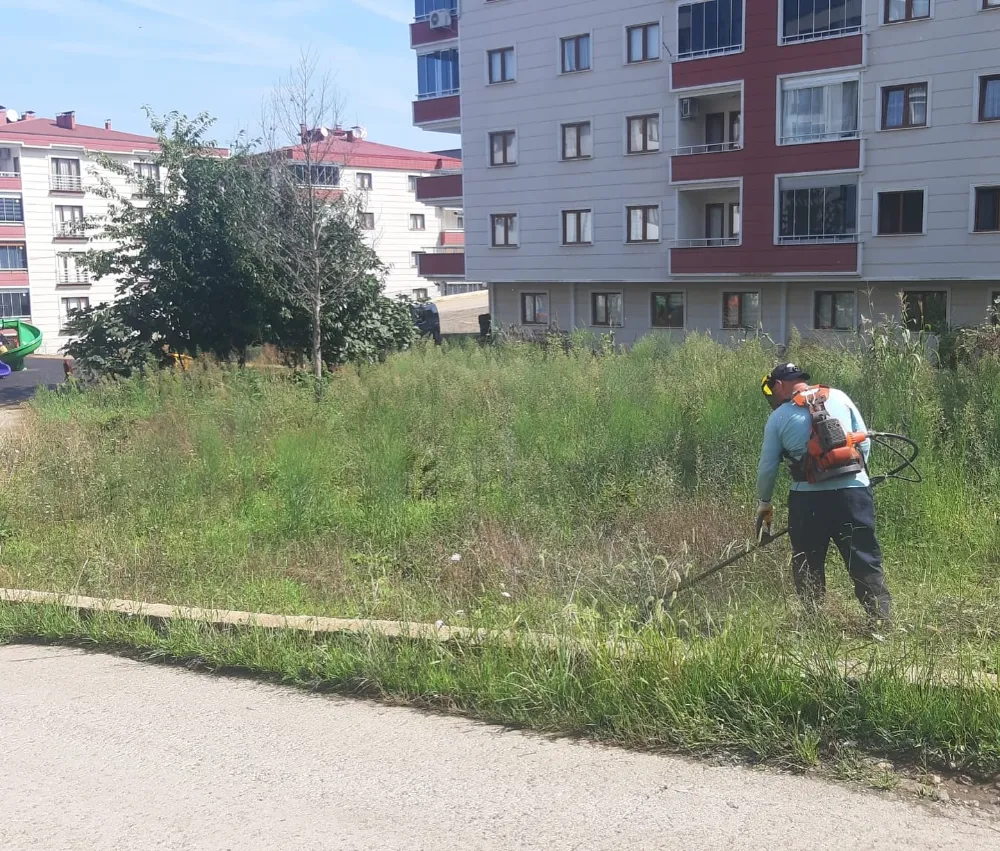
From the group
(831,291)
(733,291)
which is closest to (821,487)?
(831,291)

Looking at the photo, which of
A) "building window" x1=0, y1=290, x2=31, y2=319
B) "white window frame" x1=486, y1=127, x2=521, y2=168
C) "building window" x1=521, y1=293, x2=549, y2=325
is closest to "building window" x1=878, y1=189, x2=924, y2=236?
"building window" x1=521, y1=293, x2=549, y2=325

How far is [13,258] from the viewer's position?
60.2 meters

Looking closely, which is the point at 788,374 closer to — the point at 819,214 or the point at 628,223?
the point at 819,214

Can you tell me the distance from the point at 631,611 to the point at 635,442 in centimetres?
405

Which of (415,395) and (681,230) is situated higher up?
(681,230)

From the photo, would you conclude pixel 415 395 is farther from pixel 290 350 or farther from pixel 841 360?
pixel 290 350

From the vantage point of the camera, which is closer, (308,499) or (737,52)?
(308,499)

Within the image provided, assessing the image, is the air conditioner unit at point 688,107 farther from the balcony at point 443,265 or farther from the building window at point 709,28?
the balcony at point 443,265

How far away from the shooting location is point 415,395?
12359 millimetres

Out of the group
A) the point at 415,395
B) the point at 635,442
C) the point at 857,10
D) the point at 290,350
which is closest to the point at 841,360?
the point at 635,442

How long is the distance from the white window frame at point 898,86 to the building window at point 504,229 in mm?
13874

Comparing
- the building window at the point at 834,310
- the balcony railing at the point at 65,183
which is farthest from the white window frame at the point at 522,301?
the balcony railing at the point at 65,183

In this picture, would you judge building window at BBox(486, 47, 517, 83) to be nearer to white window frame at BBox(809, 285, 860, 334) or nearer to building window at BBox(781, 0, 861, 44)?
building window at BBox(781, 0, 861, 44)

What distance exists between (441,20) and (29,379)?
21.9 metres
